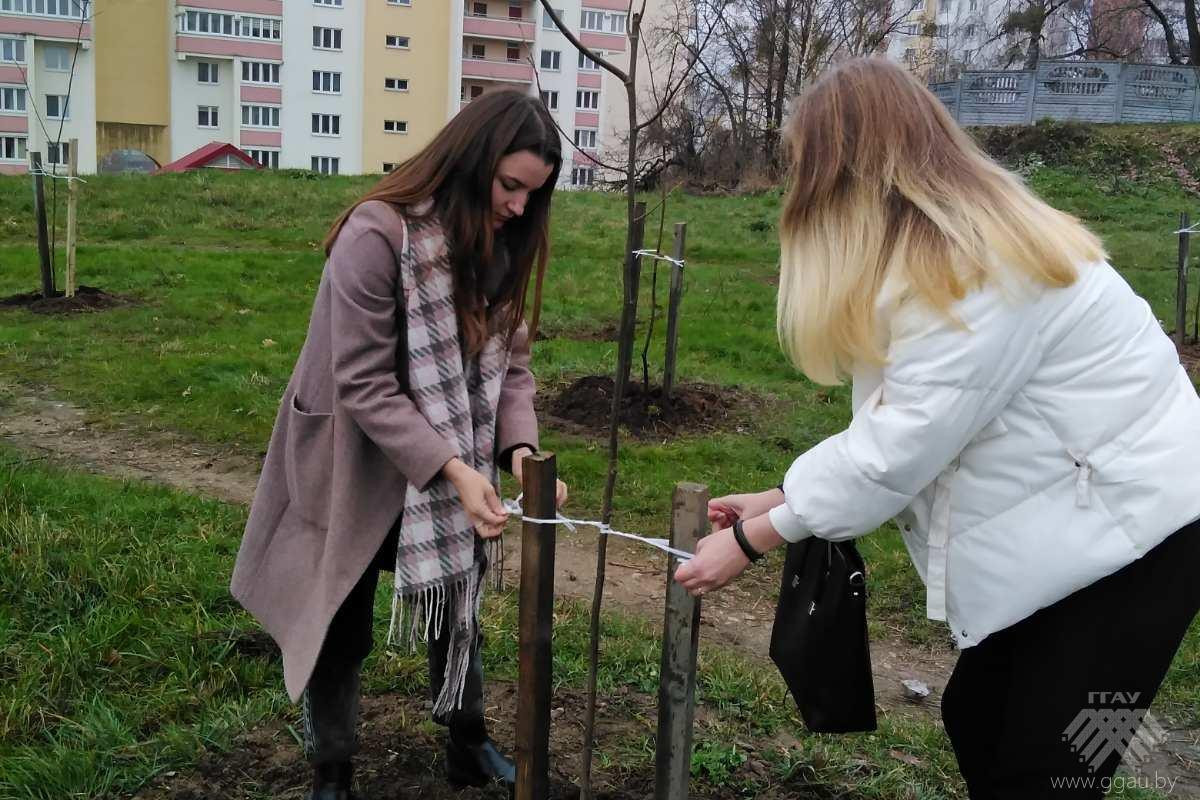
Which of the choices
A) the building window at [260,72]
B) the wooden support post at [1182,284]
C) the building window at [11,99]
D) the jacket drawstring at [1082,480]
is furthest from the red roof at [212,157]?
the jacket drawstring at [1082,480]

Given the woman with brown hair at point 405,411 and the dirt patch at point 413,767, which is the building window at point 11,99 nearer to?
the dirt patch at point 413,767

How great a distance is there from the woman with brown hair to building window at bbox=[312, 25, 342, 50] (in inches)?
1752

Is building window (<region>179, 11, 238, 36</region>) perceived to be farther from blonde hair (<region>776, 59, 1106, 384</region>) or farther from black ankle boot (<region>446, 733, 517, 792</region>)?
blonde hair (<region>776, 59, 1106, 384</region>)

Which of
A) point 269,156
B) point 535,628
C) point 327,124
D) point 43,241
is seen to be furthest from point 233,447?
point 269,156

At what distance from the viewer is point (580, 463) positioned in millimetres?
5875

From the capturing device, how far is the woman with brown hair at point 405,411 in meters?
2.19

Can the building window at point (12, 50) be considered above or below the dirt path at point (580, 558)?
above

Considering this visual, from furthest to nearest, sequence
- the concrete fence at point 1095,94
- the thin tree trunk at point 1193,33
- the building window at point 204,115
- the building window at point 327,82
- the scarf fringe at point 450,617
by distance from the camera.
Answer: the building window at point 327,82 < the building window at point 204,115 < the thin tree trunk at point 1193,33 < the concrete fence at point 1095,94 < the scarf fringe at point 450,617

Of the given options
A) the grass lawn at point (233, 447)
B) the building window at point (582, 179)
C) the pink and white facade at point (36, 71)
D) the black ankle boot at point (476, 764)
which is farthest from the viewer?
the pink and white facade at point (36, 71)

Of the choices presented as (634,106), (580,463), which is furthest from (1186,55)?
(634,106)

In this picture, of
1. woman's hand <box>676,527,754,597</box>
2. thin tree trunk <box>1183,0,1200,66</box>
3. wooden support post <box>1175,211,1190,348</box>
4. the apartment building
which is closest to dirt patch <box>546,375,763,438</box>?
wooden support post <box>1175,211,1190,348</box>

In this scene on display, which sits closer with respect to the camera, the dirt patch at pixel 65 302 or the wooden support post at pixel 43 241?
the dirt patch at pixel 65 302

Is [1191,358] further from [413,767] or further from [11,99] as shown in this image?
[11,99]

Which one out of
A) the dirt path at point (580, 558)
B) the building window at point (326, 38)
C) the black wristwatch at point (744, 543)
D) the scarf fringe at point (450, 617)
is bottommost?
Result: the dirt path at point (580, 558)
